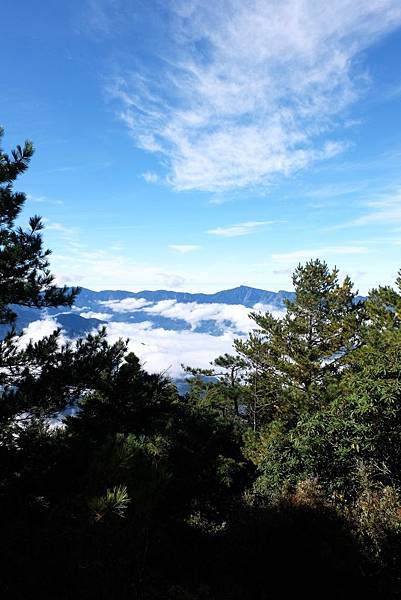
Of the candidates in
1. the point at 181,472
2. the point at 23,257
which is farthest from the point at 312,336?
the point at 23,257

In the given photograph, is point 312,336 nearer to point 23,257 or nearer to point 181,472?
point 181,472

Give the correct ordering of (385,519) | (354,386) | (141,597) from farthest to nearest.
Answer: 1. (354,386)
2. (385,519)
3. (141,597)

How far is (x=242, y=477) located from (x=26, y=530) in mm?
27355

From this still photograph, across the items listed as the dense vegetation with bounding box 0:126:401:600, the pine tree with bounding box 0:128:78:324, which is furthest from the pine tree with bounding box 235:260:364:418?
the pine tree with bounding box 0:128:78:324

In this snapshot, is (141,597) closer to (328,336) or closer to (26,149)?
(26,149)

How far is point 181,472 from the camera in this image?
87.8 feet

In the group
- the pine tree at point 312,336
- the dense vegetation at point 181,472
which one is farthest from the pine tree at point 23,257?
the pine tree at point 312,336

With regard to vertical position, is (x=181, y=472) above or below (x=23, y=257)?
below

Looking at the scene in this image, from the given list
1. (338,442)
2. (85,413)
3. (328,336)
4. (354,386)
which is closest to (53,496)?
(85,413)

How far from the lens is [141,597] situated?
10258 millimetres

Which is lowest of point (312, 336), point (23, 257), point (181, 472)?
point (181, 472)

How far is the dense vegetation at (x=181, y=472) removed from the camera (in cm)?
573

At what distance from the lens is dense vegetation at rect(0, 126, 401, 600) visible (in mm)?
5730

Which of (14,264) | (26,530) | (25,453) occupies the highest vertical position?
(14,264)
